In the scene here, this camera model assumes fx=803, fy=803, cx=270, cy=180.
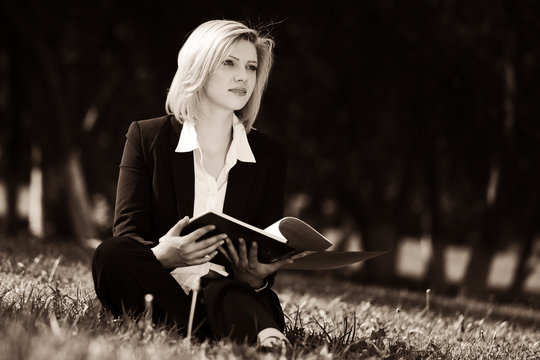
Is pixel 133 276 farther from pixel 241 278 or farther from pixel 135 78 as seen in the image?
pixel 135 78

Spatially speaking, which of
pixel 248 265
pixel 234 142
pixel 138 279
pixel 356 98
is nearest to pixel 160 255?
pixel 138 279

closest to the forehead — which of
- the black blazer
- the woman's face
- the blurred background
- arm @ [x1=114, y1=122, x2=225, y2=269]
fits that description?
the woman's face

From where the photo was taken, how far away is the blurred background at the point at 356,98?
11.4 metres

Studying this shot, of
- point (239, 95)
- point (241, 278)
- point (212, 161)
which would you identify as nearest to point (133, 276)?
point (241, 278)

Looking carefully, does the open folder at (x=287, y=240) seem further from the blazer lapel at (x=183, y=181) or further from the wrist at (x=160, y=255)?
the blazer lapel at (x=183, y=181)

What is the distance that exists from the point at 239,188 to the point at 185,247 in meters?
0.61

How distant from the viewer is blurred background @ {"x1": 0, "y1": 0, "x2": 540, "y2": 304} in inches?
450

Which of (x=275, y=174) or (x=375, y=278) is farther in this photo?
(x=375, y=278)

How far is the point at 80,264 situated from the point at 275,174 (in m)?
2.53

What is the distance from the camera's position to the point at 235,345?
306cm

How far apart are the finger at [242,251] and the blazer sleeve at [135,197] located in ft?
1.45

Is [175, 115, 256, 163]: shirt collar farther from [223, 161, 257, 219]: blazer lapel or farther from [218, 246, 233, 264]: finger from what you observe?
[218, 246, 233, 264]: finger

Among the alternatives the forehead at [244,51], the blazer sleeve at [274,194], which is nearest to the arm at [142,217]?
the blazer sleeve at [274,194]

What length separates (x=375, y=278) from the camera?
1455 centimetres
